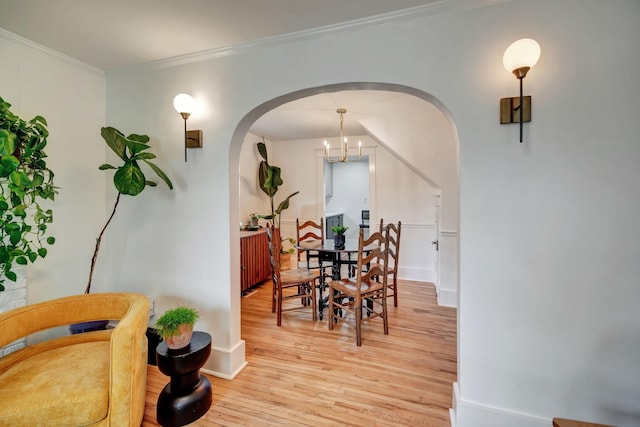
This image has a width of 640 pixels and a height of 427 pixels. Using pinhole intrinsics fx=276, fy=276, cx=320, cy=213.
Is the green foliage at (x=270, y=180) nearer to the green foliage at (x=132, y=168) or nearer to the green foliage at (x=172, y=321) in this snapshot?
the green foliage at (x=132, y=168)

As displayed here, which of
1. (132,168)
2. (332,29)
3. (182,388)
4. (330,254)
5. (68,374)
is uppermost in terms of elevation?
(332,29)

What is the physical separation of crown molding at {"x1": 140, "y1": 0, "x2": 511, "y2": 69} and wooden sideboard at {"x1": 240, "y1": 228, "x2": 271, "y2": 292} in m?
2.31

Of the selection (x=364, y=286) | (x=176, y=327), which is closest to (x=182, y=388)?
(x=176, y=327)

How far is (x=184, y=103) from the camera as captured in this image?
80.9 inches

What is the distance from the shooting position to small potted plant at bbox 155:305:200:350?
5.47ft

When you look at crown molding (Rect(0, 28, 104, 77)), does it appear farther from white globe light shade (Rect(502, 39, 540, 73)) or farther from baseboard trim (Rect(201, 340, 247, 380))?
white globe light shade (Rect(502, 39, 540, 73))

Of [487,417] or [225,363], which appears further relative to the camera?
[225,363]

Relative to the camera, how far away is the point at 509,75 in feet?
4.99

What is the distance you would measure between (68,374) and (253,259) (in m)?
2.84

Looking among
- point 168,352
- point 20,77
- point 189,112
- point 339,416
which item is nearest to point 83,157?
point 20,77

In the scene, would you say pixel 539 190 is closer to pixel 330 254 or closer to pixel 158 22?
pixel 330 254

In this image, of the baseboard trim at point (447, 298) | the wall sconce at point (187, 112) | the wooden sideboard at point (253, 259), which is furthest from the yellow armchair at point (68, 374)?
the baseboard trim at point (447, 298)

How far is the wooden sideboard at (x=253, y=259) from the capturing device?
3949 mm

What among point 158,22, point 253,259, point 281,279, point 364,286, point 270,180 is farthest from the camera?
point 270,180
